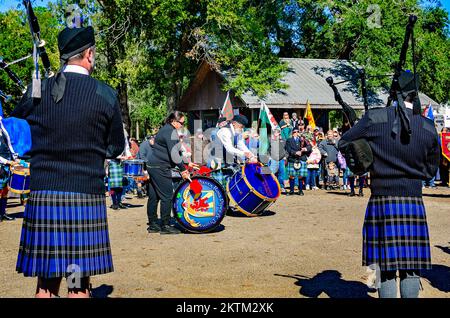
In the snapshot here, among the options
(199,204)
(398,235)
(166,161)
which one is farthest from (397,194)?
(166,161)

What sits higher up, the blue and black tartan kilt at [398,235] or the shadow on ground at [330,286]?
the blue and black tartan kilt at [398,235]

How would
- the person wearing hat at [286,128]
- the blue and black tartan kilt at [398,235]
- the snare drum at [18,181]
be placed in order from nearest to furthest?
the blue and black tartan kilt at [398,235] < the snare drum at [18,181] < the person wearing hat at [286,128]

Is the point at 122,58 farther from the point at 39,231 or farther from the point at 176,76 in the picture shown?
the point at 39,231

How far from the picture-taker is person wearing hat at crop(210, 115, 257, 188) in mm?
9906

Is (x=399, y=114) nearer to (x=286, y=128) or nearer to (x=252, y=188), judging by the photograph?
(x=252, y=188)

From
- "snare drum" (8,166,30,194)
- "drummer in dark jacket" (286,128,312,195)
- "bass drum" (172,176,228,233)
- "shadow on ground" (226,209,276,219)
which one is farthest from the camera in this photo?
"drummer in dark jacket" (286,128,312,195)

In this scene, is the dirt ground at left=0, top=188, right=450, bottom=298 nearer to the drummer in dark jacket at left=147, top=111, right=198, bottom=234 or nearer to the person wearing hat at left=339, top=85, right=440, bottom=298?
the drummer in dark jacket at left=147, top=111, right=198, bottom=234

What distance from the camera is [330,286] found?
543cm

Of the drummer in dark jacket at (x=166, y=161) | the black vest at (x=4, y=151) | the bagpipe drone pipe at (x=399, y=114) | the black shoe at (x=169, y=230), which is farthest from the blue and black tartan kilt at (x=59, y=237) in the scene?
the black vest at (x=4, y=151)

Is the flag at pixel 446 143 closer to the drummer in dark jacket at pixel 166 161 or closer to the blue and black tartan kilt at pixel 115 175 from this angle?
the blue and black tartan kilt at pixel 115 175

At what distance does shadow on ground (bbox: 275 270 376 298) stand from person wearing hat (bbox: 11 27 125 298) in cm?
247

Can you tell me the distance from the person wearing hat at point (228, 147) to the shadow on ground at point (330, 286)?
4181mm

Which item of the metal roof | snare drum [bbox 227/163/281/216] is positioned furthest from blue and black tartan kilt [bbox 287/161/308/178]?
the metal roof

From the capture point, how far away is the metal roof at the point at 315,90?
23.7 meters
